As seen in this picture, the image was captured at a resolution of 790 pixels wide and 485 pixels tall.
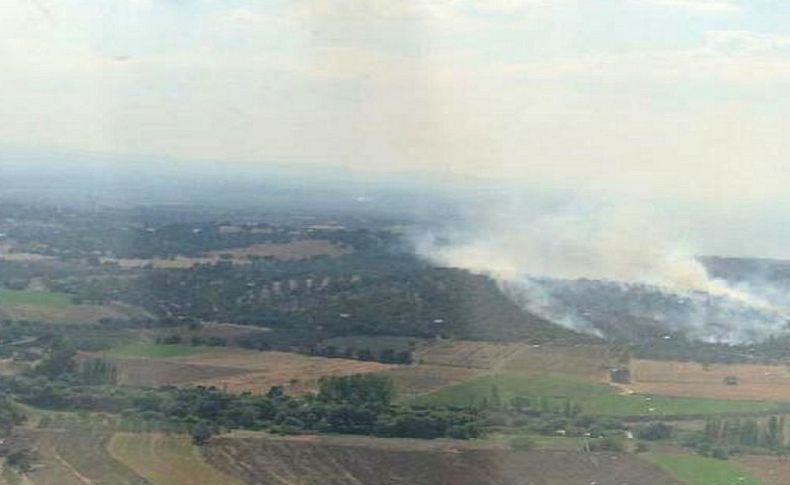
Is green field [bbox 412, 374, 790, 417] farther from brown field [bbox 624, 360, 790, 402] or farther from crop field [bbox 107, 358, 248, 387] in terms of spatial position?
crop field [bbox 107, 358, 248, 387]

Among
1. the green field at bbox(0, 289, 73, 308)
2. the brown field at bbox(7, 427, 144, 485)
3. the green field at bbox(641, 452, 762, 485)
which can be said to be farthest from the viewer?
the green field at bbox(0, 289, 73, 308)

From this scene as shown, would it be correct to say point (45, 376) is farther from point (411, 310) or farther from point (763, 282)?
point (763, 282)

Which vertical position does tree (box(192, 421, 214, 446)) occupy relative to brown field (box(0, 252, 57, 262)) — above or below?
below

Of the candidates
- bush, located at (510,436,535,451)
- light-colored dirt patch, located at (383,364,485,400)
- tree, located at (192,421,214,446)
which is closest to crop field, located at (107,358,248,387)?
tree, located at (192,421,214,446)

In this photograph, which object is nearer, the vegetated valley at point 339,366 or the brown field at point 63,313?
the vegetated valley at point 339,366

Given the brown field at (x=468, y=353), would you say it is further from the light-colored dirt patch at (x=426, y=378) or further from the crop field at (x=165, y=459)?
the crop field at (x=165, y=459)

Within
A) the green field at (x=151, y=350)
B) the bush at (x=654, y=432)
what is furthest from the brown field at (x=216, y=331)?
the bush at (x=654, y=432)
